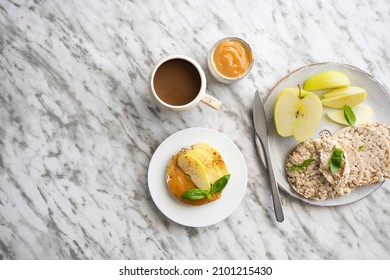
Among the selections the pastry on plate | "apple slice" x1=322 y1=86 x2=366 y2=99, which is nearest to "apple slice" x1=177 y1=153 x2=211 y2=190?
the pastry on plate

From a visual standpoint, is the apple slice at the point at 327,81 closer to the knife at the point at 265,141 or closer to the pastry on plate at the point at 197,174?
the knife at the point at 265,141

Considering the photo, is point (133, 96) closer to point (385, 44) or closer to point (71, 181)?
point (71, 181)

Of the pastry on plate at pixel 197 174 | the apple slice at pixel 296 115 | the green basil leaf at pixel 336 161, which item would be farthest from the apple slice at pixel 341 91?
the pastry on plate at pixel 197 174

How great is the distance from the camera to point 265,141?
60.4 inches

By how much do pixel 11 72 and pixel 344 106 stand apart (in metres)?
1.22

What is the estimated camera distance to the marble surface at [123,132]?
1561mm

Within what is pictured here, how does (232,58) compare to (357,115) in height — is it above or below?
above

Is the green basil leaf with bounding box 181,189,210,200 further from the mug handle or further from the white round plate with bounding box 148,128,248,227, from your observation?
the mug handle

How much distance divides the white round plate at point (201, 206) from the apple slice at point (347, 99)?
372 millimetres

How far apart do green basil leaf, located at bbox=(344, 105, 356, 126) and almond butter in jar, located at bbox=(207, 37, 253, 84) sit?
0.38 meters

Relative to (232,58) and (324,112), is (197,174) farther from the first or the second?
(324,112)

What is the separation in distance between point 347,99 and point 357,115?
0.08 metres

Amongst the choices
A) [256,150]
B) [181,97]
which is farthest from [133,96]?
[256,150]

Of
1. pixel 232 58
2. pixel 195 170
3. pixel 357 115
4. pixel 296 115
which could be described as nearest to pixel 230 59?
pixel 232 58
